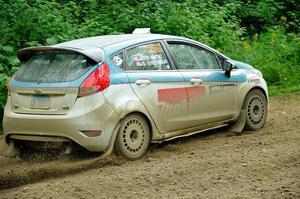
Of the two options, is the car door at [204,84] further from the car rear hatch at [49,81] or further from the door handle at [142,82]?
the car rear hatch at [49,81]

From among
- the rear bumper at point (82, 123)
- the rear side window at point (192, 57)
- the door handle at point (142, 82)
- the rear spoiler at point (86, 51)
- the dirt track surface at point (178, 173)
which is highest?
the rear spoiler at point (86, 51)

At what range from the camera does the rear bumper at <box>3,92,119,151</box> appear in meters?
7.04

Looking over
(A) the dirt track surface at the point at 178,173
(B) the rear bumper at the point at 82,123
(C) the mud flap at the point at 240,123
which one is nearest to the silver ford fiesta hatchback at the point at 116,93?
(B) the rear bumper at the point at 82,123

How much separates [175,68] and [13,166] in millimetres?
2451

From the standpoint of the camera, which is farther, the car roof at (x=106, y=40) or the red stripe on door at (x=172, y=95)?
the red stripe on door at (x=172, y=95)

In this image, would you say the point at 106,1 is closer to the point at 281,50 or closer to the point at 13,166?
the point at 281,50

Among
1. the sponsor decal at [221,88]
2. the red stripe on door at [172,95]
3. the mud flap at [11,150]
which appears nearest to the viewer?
the mud flap at [11,150]

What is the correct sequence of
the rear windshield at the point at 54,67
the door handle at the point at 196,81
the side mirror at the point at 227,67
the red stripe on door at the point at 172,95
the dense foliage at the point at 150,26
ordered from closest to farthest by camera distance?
1. the rear windshield at the point at 54,67
2. the red stripe on door at the point at 172,95
3. the door handle at the point at 196,81
4. the side mirror at the point at 227,67
5. the dense foliage at the point at 150,26

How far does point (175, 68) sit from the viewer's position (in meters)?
8.13

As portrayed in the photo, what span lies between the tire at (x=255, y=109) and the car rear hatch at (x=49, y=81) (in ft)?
9.08

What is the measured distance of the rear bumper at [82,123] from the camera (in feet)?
23.1

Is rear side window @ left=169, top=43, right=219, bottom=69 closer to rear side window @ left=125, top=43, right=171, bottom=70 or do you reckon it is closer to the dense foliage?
rear side window @ left=125, top=43, right=171, bottom=70

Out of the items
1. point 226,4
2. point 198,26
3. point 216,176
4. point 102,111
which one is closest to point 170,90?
point 102,111

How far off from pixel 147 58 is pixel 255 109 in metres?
2.24
